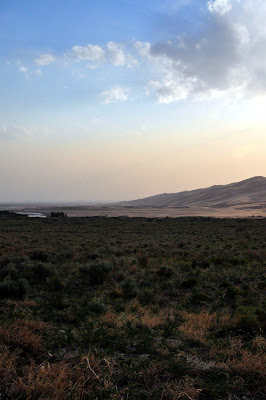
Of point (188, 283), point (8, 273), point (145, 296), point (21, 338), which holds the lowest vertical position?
point (188, 283)

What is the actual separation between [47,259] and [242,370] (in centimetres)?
1092

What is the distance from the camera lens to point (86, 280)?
9.55 metres

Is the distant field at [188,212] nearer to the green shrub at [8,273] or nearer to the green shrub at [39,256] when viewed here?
the green shrub at [39,256]

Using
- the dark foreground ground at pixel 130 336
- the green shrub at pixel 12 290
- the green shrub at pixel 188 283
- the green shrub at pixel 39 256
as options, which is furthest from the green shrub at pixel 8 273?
the green shrub at pixel 188 283

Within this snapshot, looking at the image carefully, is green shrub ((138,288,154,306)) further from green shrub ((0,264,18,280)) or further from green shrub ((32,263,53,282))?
green shrub ((0,264,18,280))

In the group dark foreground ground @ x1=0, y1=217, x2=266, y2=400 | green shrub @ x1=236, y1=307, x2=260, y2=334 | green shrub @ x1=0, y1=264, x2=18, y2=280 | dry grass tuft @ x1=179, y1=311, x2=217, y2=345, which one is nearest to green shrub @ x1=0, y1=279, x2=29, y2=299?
dark foreground ground @ x1=0, y1=217, x2=266, y2=400

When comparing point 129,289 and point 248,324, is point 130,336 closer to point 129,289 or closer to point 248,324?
point 248,324

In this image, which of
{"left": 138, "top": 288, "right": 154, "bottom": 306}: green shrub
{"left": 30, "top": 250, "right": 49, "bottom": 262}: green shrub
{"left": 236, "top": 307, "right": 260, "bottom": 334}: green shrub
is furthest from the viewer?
{"left": 30, "top": 250, "right": 49, "bottom": 262}: green shrub

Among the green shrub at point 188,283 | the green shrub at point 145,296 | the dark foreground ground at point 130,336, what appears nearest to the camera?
the dark foreground ground at point 130,336

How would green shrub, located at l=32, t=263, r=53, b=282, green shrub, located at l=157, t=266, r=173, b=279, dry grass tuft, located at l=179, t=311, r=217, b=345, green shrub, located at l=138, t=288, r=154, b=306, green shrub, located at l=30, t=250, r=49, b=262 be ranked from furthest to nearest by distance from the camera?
green shrub, located at l=30, t=250, r=49, b=262 < green shrub, located at l=157, t=266, r=173, b=279 < green shrub, located at l=32, t=263, r=53, b=282 < green shrub, located at l=138, t=288, r=154, b=306 < dry grass tuft, located at l=179, t=311, r=217, b=345

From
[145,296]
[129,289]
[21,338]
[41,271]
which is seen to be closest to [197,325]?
[145,296]

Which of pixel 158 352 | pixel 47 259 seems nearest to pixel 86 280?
pixel 47 259

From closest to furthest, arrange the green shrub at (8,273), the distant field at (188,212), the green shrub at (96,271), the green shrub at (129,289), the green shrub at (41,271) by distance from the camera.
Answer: the green shrub at (129,289) → the green shrub at (8,273) → the green shrub at (96,271) → the green shrub at (41,271) → the distant field at (188,212)

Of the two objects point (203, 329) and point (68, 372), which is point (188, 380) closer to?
point (68, 372)
